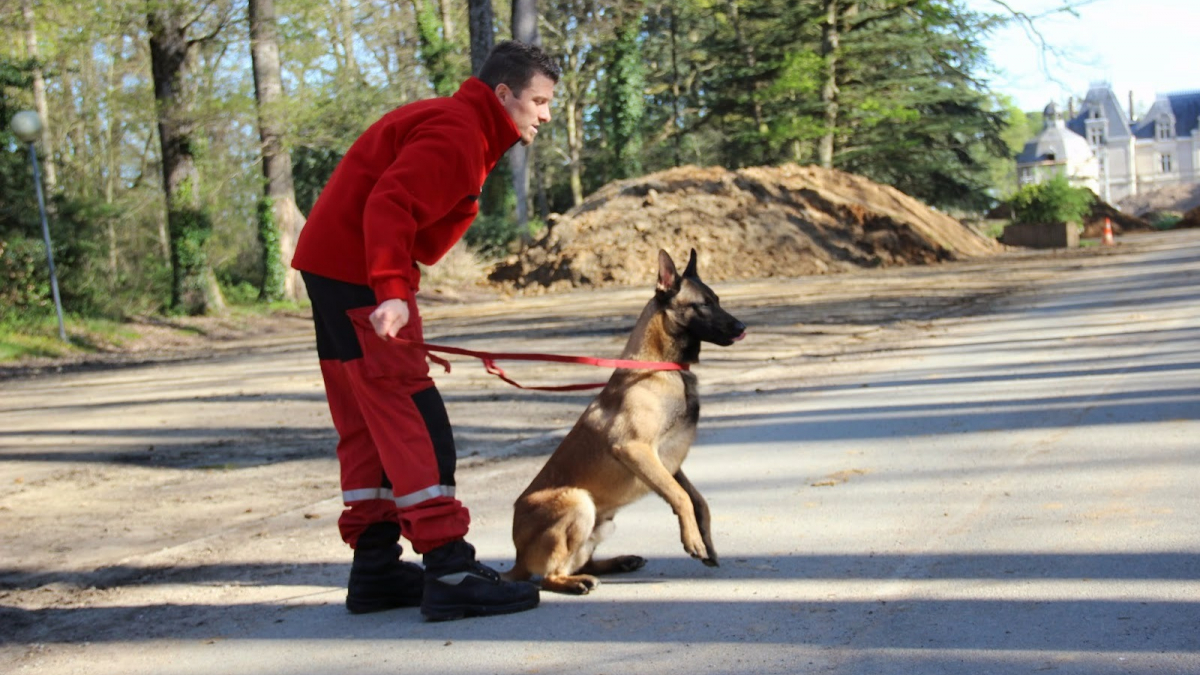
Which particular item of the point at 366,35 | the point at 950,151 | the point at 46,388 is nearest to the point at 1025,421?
the point at 46,388

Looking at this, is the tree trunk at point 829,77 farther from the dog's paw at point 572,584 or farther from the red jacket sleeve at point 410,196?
the red jacket sleeve at point 410,196

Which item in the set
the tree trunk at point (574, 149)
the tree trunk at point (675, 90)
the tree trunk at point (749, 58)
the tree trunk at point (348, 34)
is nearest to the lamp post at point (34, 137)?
the tree trunk at point (348, 34)

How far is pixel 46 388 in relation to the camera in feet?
47.2

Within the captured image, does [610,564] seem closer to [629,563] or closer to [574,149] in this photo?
[629,563]

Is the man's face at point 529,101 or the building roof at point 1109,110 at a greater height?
the building roof at point 1109,110

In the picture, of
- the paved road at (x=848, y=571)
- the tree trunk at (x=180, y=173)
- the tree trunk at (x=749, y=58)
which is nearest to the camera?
the paved road at (x=848, y=571)

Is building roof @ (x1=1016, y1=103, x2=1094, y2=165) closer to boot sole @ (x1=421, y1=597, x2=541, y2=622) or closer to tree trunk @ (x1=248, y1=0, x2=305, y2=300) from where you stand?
tree trunk @ (x1=248, y1=0, x2=305, y2=300)

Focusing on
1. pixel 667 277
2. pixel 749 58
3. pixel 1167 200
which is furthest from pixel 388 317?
pixel 1167 200

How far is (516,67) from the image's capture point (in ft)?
15.2

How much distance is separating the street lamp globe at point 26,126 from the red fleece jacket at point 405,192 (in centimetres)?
1643

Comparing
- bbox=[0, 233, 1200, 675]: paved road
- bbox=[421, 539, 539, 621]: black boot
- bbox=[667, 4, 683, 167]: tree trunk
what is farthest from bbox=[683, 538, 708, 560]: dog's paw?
bbox=[667, 4, 683, 167]: tree trunk

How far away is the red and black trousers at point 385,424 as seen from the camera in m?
4.41

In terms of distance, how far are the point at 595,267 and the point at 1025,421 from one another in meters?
21.9

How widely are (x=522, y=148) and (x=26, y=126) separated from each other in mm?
18306
